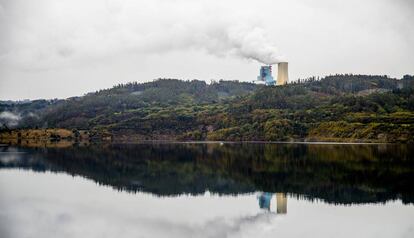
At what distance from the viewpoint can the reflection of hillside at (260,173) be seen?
4812cm

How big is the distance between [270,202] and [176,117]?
139014 mm

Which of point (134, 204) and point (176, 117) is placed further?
point (176, 117)

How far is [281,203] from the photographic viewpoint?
1657 inches

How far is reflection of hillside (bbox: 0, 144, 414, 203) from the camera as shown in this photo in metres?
48.1

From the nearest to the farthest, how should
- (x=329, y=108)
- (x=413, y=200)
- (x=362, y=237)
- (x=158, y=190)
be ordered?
(x=362, y=237), (x=413, y=200), (x=158, y=190), (x=329, y=108)

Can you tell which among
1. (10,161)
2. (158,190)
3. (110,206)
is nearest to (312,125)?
(10,161)

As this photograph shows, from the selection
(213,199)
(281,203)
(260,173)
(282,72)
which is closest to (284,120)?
(282,72)

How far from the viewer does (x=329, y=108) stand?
161 m

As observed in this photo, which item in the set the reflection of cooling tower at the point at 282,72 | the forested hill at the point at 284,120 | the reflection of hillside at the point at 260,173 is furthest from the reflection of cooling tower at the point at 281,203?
the reflection of cooling tower at the point at 282,72

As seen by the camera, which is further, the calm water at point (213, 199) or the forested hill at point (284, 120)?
the forested hill at point (284, 120)

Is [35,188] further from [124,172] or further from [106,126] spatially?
[106,126]

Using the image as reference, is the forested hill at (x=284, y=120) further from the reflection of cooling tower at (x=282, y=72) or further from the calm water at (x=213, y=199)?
the calm water at (x=213, y=199)

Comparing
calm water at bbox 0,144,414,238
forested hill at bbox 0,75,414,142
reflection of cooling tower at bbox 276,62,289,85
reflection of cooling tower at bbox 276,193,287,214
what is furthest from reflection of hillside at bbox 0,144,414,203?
reflection of cooling tower at bbox 276,62,289,85

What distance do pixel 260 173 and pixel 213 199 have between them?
56.1 ft
